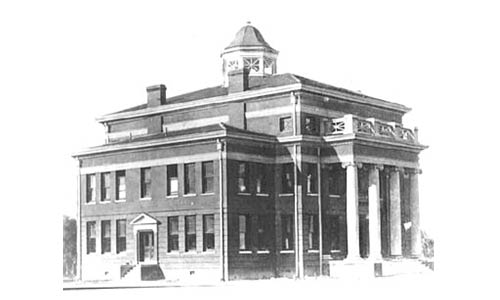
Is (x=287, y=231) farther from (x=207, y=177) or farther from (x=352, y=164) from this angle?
(x=207, y=177)

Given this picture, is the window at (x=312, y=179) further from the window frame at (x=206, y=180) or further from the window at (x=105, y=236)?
the window at (x=105, y=236)

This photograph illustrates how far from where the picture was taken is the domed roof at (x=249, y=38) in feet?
161

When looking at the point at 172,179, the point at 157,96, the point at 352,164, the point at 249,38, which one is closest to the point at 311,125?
the point at 352,164

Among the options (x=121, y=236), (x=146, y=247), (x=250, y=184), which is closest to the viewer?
(x=250, y=184)

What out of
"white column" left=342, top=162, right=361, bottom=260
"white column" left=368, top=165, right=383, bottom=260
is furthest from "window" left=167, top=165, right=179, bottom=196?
"white column" left=368, top=165, right=383, bottom=260

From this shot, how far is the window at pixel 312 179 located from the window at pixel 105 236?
9.27m

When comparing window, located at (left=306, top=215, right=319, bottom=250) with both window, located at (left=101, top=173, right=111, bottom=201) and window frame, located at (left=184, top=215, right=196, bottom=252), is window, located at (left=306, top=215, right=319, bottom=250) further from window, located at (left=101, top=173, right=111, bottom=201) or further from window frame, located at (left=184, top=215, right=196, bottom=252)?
window, located at (left=101, top=173, right=111, bottom=201)

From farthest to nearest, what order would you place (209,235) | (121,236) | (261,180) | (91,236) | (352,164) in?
A: (91,236) → (352,164) → (261,180) → (121,236) → (209,235)

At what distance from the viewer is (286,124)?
44.2m

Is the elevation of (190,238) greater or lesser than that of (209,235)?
lesser

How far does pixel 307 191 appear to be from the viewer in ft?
143

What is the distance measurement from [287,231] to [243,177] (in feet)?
11.7

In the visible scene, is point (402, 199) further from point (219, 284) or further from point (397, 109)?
point (219, 284)

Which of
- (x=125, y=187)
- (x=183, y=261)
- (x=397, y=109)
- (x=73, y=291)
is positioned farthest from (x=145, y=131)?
(x=73, y=291)
